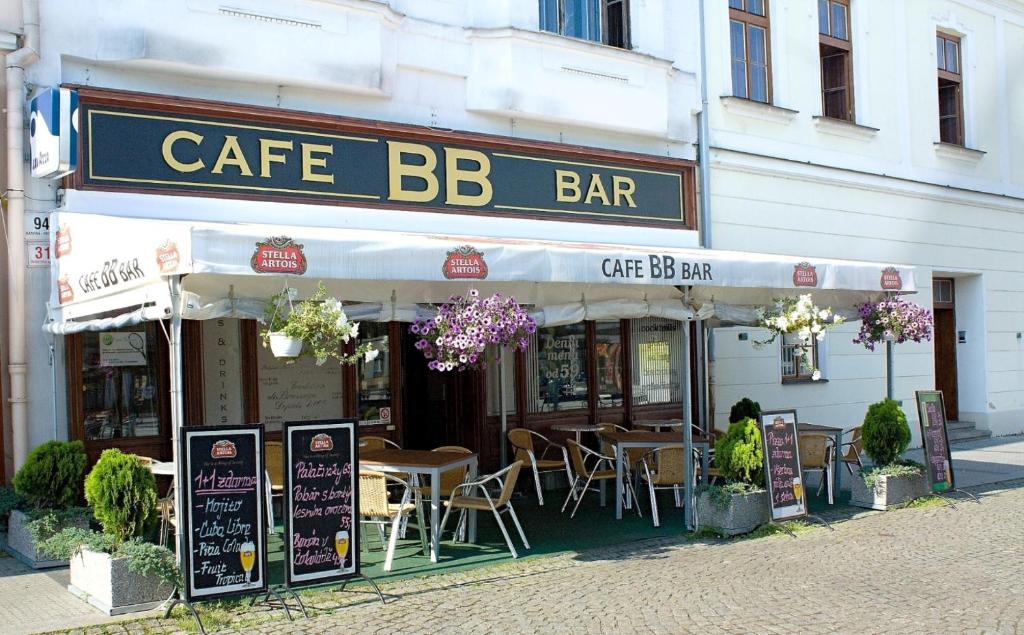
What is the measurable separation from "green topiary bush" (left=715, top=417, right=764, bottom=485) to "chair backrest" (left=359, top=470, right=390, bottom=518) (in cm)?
308

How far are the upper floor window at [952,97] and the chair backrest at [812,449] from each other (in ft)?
26.3

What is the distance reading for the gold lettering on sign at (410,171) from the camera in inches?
390

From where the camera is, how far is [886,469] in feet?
33.4

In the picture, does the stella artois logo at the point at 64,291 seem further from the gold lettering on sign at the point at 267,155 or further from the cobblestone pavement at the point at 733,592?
the cobblestone pavement at the point at 733,592

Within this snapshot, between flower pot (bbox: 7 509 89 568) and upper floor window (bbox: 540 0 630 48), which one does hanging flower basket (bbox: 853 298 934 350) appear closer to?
upper floor window (bbox: 540 0 630 48)

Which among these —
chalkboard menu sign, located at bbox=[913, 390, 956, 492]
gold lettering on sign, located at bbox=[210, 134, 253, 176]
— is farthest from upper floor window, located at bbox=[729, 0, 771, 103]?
gold lettering on sign, located at bbox=[210, 134, 253, 176]

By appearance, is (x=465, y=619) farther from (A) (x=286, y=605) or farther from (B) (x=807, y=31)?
(B) (x=807, y=31)

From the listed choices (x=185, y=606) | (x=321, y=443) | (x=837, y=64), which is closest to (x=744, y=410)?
(x=837, y=64)

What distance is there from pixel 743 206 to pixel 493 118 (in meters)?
3.87

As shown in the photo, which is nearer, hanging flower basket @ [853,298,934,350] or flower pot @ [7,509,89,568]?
flower pot @ [7,509,89,568]

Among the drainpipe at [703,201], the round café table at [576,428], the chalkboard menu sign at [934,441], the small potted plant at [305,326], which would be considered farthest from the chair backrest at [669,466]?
the small potted plant at [305,326]

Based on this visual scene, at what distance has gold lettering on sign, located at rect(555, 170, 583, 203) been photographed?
441 inches

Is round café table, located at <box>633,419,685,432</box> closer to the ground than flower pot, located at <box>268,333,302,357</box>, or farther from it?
closer to the ground

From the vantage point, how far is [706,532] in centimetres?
889
